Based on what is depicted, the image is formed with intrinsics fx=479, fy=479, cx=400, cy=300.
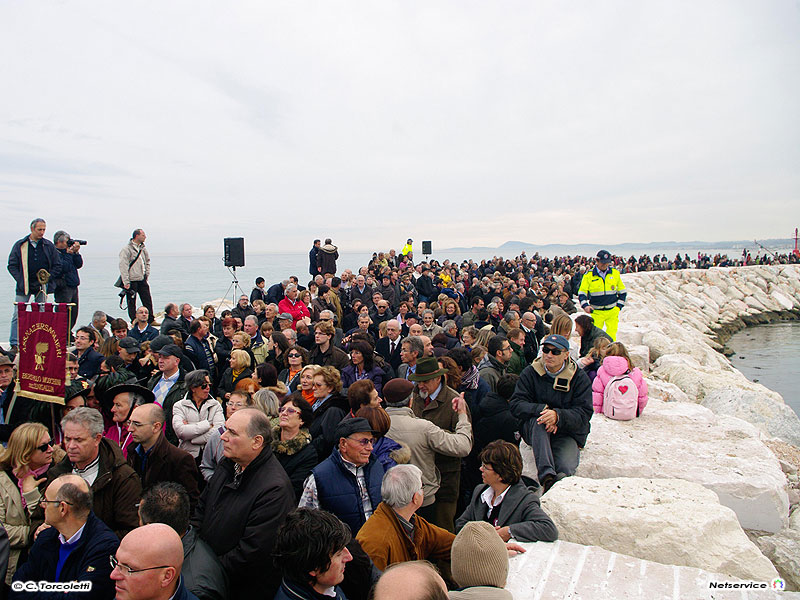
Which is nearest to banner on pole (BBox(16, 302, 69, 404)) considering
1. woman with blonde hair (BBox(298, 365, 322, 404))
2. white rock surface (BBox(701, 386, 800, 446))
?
woman with blonde hair (BBox(298, 365, 322, 404))

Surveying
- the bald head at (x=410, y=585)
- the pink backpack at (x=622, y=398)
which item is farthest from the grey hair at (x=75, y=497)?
the pink backpack at (x=622, y=398)

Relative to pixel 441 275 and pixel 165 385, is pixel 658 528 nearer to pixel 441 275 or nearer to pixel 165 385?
pixel 165 385

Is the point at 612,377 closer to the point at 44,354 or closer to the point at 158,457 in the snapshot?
the point at 158,457

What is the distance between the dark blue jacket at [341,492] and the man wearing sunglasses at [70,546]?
46.0 inches

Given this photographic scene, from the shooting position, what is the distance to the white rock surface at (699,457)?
389 centimetres

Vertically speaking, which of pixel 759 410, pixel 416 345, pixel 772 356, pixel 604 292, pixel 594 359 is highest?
pixel 604 292

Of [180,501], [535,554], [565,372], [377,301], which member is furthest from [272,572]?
[377,301]

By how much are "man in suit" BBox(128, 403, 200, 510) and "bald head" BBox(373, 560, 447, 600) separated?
217 cm

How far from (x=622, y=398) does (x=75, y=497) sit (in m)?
5.06

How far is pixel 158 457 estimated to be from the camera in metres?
3.49

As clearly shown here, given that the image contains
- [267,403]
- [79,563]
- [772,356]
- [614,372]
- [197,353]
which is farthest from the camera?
[772,356]

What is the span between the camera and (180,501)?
266 cm

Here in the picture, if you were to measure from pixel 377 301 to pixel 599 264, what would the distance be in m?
4.20

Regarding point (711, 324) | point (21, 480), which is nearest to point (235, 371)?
point (21, 480)
